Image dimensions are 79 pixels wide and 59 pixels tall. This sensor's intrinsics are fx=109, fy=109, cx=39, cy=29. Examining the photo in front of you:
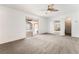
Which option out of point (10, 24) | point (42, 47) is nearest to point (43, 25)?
point (10, 24)

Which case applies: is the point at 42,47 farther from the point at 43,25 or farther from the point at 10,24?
the point at 43,25

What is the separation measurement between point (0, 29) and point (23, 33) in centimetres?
320

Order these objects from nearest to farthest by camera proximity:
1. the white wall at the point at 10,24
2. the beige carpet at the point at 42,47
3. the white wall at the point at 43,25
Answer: the beige carpet at the point at 42,47 → the white wall at the point at 10,24 → the white wall at the point at 43,25

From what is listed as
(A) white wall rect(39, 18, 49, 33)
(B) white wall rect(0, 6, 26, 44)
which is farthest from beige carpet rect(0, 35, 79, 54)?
(A) white wall rect(39, 18, 49, 33)

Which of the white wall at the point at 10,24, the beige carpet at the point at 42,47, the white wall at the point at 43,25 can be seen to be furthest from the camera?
the white wall at the point at 43,25

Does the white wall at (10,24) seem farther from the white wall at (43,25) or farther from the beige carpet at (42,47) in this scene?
the white wall at (43,25)

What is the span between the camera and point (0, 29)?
6711mm

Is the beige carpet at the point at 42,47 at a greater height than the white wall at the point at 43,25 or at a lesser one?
lesser

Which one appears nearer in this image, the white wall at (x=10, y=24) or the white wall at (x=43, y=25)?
the white wall at (x=10, y=24)

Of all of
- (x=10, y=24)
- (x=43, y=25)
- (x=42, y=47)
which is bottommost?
(x=42, y=47)

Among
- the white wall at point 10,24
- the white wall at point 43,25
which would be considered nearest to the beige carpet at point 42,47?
the white wall at point 10,24

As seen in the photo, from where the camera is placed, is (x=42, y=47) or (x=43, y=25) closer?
(x=42, y=47)
